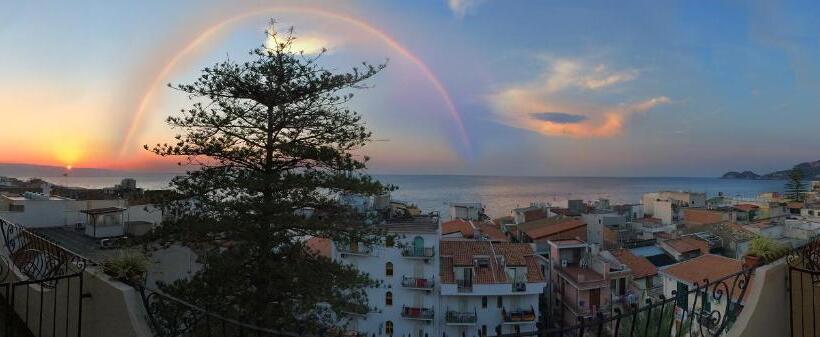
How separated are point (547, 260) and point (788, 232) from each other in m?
22.5

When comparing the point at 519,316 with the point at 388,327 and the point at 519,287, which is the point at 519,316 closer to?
the point at 519,287

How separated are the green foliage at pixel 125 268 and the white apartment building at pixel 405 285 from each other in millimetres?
21951

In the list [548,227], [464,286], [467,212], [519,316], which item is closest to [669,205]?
[467,212]

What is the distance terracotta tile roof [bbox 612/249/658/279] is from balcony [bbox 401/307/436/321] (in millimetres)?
13494

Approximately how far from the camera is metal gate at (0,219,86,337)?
17.7 ft

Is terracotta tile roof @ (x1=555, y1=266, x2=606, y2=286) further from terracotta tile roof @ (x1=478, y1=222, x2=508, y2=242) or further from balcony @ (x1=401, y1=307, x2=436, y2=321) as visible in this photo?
balcony @ (x1=401, y1=307, x2=436, y2=321)

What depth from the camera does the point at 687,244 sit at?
116ft

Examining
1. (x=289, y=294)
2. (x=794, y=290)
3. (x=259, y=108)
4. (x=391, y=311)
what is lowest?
(x=391, y=311)

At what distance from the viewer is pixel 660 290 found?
98.6 ft

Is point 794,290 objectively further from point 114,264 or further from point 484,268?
point 484,268

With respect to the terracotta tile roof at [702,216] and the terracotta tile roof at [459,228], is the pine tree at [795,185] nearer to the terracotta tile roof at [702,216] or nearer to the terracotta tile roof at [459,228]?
the terracotta tile roof at [702,216]

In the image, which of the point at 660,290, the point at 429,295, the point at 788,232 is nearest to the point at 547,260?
the point at 660,290

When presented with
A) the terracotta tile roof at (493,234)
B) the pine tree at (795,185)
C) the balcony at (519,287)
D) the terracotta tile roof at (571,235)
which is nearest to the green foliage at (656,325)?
the balcony at (519,287)

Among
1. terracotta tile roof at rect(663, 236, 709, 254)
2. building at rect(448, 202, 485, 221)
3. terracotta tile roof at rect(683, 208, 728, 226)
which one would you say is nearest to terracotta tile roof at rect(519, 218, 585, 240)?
terracotta tile roof at rect(663, 236, 709, 254)
